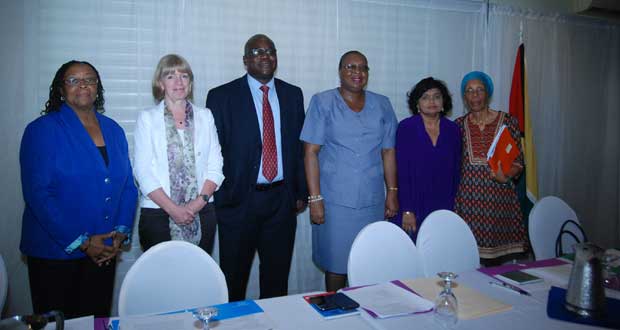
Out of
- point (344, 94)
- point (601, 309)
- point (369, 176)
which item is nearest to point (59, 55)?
point (344, 94)

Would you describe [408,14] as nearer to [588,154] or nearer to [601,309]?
[588,154]

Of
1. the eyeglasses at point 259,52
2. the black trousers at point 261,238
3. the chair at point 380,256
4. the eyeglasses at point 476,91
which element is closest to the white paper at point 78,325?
the chair at point 380,256

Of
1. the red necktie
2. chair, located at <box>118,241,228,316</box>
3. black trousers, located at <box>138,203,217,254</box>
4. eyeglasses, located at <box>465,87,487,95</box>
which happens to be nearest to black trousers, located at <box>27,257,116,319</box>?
black trousers, located at <box>138,203,217,254</box>

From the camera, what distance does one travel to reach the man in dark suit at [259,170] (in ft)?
8.68

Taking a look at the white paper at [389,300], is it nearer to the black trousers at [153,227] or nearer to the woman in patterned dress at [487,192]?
the black trousers at [153,227]

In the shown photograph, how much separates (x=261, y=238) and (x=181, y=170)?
0.75 meters

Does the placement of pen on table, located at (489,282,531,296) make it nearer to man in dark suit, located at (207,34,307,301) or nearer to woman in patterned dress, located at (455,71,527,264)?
woman in patterned dress, located at (455,71,527,264)

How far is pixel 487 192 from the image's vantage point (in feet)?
9.57

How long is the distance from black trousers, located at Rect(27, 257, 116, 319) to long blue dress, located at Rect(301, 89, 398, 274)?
1.34 metres

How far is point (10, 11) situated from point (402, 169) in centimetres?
285

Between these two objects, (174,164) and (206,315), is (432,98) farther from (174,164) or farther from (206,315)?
(206,315)

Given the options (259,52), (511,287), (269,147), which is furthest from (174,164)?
(511,287)

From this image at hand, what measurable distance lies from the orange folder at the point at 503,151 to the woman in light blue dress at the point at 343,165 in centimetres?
79

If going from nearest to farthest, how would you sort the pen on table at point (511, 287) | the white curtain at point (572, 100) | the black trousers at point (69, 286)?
the pen on table at point (511, 287) < the black trousers at point (69, 286) < the white curtain at point (572, 100)
